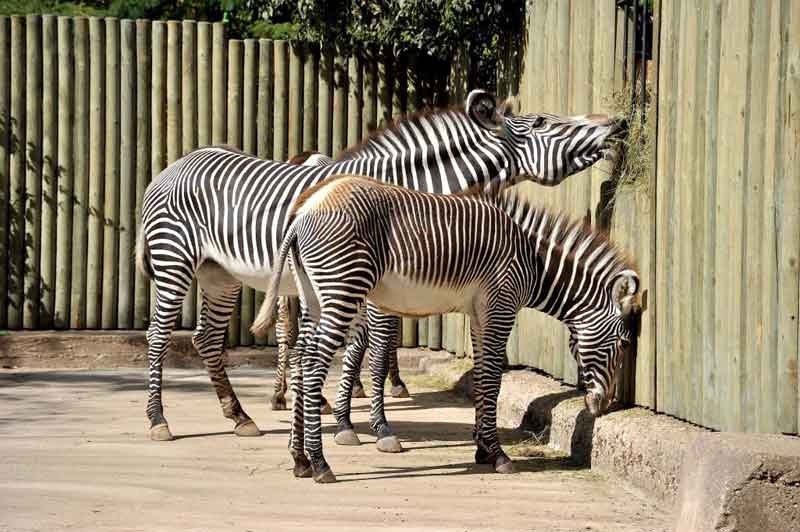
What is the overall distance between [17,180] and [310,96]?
2.62 meters

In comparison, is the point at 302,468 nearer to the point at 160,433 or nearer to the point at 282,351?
the point at 160,433

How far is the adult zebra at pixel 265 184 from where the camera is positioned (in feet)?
25.7

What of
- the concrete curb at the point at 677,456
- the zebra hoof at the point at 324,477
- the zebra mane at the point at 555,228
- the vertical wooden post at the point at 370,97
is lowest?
the zebra hoof at the point at 324,477

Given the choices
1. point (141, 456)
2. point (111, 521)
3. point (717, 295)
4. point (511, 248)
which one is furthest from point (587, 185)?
point (111, 521)

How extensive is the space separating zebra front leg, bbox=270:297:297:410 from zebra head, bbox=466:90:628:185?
2.09 metres

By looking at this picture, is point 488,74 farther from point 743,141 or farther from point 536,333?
point 743,141

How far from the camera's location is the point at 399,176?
8039mm

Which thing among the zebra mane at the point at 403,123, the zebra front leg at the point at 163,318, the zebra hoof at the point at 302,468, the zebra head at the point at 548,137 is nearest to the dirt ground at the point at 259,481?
the zebra hoof at the point at 302,468

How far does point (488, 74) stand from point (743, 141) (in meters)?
5.06

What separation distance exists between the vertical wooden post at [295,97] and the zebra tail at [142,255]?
9.61 feet

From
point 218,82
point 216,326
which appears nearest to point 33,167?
point 218,82

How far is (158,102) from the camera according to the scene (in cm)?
1097

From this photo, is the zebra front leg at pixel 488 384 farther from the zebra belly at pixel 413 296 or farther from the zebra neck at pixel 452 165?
the zebra neck at pixel 452 165

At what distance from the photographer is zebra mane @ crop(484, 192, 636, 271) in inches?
283
